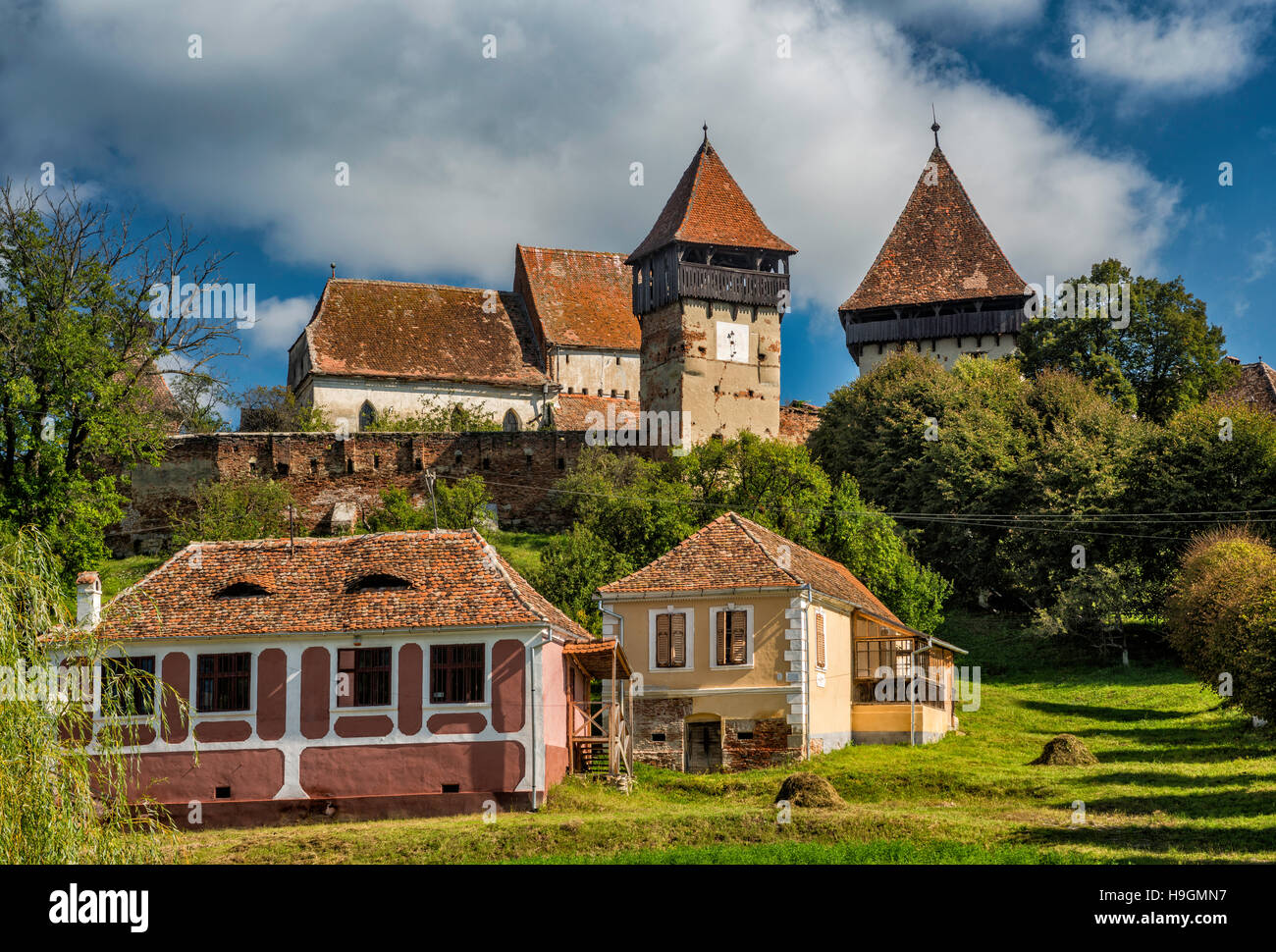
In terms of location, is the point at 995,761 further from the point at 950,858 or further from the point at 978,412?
the point at 978,412

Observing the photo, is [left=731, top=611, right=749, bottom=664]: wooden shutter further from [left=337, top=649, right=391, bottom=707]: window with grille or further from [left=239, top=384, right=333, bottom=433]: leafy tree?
[left=239, top=384, right=333, bottom=433]: leafy tree

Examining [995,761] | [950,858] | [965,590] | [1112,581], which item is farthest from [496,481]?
[950,858]

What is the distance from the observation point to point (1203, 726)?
35531mm

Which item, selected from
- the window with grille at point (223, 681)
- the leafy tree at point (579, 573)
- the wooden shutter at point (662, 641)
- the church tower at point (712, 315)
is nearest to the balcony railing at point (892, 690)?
the wooden shutter at point (662, 641)

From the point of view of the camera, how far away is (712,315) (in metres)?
63.8

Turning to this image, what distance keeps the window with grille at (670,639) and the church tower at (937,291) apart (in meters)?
36.6

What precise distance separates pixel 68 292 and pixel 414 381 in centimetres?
2589

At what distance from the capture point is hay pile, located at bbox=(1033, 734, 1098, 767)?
29.8 metres

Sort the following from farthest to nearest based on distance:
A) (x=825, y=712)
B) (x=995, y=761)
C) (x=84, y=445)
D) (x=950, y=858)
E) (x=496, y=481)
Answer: (x=496, y=481) → (x=84, y=445) → (x=825, y=712) → (x=995, y=761) → (x=950, y=858)

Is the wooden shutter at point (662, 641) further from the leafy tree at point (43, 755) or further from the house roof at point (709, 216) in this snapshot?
the house roof at point (709, 216)

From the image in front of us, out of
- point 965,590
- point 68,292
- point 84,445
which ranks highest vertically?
point 68,292

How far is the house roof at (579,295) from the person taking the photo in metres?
72.6

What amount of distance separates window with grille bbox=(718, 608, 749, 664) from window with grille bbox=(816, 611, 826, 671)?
1608mm

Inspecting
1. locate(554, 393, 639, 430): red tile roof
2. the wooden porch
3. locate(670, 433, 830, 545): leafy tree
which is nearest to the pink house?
the wooden porch
